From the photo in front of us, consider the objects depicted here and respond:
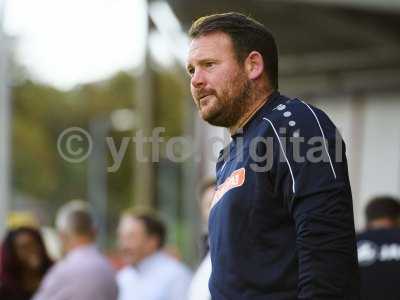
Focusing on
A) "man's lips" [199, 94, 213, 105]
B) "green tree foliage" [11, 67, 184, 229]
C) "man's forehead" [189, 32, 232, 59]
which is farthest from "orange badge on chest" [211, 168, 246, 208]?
"green tree foliage" [11, 67, 184, 229]

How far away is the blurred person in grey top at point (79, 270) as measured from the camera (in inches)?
209

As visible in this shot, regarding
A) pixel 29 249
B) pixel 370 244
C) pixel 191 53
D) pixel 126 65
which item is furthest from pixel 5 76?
pixel 126 65

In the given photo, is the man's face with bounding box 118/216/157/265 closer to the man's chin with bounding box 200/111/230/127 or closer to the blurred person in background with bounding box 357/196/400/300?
the blurred person in background with bounding box 357/196/400/300

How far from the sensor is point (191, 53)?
8.41ft

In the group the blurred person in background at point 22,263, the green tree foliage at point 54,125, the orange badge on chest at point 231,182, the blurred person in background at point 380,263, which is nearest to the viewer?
the orange badge on chest at point 231,182

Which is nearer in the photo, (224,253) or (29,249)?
(224,253)

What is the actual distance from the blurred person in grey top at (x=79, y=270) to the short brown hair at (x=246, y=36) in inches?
122

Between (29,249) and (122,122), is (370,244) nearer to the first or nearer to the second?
(29,249)

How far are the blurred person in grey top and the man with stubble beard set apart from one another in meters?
2.94

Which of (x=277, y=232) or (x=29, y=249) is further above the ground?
(x=277, y=232)

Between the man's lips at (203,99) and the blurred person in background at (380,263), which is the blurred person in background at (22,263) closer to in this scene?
the blurred person in background at (380,263)

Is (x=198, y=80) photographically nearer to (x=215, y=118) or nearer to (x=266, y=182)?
(x=215, y=118)

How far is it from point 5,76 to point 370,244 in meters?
4.54

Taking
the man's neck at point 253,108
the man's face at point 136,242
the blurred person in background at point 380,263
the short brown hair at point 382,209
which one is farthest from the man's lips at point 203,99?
the man's face at point 136,242
